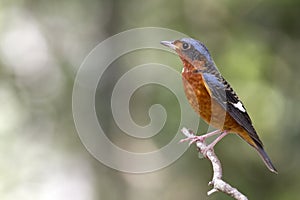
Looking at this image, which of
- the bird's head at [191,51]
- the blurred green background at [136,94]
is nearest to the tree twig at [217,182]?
the bird's head at [191,51]

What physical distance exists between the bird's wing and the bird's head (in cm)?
9

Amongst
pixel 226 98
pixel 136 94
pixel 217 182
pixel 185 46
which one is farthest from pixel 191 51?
pixel 136 94

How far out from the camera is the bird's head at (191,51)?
104 inches

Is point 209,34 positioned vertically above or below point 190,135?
above

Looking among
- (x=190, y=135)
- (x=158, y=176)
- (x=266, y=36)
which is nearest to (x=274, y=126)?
→ (x=266, y=36)

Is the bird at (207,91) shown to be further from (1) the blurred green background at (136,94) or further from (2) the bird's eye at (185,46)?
(1) the blurred green background at (136,94)

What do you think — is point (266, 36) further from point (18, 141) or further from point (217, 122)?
point (217, 122)

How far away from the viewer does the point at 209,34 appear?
33.6 ft

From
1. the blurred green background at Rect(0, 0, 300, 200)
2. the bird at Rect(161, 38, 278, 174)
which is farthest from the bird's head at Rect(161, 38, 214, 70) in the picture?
the blurred green background at Rect(0, 0, 300, 200)

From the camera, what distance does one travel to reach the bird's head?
8.70ft

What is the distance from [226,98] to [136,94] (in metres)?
7.43

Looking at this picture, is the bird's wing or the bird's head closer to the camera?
the bird's head

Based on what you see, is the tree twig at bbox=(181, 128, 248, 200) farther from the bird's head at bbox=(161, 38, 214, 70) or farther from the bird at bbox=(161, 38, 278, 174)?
the bird's head at bbox=(161, 38, 214, 70)

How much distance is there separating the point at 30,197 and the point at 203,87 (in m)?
9.11
